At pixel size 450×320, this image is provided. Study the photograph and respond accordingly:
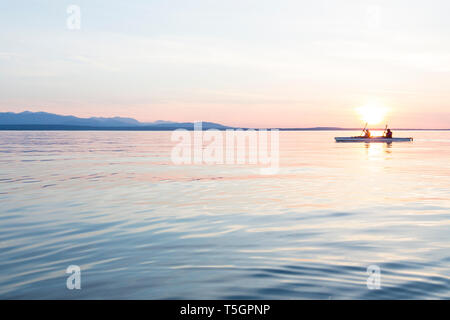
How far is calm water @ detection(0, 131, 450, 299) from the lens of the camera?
10.9 meters

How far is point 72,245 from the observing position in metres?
14.9

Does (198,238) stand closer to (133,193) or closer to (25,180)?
(133,193)

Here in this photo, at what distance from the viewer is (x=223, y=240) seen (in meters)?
15.7

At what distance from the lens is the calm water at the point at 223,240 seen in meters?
10.9

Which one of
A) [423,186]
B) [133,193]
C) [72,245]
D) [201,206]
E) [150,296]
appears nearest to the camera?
[150,296]

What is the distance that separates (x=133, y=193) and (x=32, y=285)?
16085mm

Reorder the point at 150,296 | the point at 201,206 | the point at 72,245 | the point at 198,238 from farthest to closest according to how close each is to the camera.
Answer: the point at 201,206, the point at 198,238, the point at 72,245, the point at 150,296
